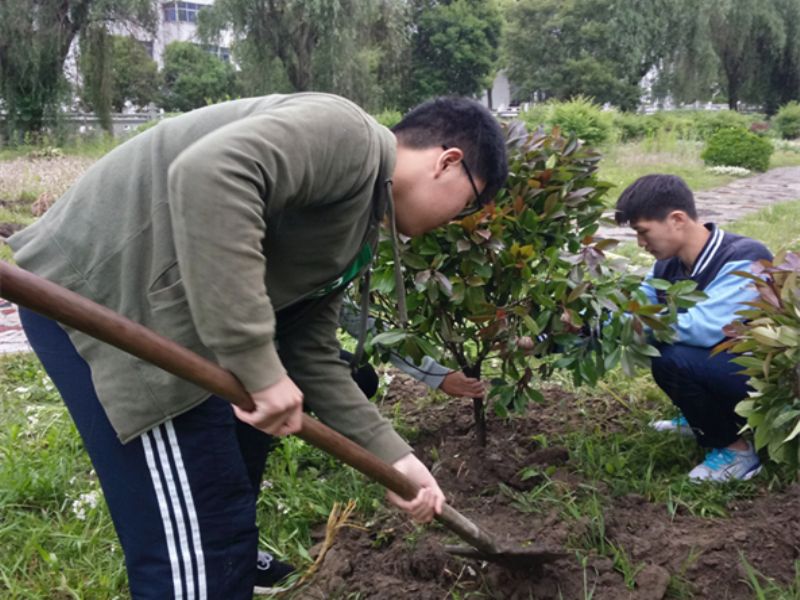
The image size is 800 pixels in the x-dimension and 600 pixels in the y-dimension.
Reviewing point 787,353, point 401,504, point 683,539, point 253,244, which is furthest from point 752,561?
point 253,244

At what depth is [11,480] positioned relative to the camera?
301cm

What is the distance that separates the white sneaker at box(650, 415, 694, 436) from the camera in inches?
132

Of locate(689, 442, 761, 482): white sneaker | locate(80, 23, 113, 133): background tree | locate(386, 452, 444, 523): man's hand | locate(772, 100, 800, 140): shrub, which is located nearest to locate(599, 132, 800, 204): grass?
locate(772, 100, 800, 140): shrub

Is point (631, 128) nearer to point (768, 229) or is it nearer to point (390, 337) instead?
point (768, 229)

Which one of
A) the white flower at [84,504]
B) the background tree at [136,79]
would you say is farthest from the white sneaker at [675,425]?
the background tree at [136,79]

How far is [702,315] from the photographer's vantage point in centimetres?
290

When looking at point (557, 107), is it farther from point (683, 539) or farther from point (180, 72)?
point (180, 72)

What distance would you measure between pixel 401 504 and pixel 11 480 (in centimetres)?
171

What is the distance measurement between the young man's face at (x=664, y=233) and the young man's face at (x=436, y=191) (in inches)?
56.8

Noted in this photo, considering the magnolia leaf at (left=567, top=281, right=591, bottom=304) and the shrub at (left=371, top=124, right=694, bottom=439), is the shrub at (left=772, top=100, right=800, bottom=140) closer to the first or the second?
the shrub at (left=371, top=124, right=694, bottom=439)

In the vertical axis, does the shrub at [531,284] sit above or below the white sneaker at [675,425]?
above

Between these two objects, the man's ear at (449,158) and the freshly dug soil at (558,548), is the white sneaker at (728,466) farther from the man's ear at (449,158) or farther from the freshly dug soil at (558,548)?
the man's ear at (449,158)

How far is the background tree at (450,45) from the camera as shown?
41.6m

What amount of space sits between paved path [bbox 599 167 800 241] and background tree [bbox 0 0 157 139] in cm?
1463
